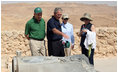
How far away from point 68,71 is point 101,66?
4.58m

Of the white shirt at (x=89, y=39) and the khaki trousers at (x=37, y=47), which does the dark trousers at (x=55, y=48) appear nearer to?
the khaki trousers at (x=37, y=47)

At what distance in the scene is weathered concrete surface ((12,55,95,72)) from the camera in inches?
152

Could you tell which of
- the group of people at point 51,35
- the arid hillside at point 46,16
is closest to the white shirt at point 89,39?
the group of people at point 51,35

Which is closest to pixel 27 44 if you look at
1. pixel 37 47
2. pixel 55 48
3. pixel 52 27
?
pixel 37 47

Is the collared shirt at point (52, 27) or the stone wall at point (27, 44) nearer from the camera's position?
the collared shirt at point (52, 27)

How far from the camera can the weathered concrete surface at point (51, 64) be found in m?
3.85

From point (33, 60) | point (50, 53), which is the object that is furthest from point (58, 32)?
point (33, 60)

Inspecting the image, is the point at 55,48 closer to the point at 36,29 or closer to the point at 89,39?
the point at 36,29

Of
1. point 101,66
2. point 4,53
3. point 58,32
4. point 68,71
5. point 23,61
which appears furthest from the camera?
point 4,53

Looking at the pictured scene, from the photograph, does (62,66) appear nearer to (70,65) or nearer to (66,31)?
(70,65)

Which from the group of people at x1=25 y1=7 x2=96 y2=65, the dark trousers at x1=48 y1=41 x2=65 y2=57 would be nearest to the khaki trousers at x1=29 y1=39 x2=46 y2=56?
the group of people at x1=25 y1=7 x2=96 y2=65

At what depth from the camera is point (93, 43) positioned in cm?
533

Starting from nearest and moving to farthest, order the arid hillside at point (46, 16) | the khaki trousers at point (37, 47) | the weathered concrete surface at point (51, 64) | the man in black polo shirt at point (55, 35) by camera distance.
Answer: the weathered concrete surface at point (51, 64) → the man in black polo shirt at point (55, 35) → the khaki trousers at point (37, 47) → the arid hillside at point (46, 16)

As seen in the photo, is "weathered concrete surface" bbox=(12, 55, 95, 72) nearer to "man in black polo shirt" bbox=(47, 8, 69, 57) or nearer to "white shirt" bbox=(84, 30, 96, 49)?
"man in black polo shirt" bbox=(47, 8, 69, 57)
